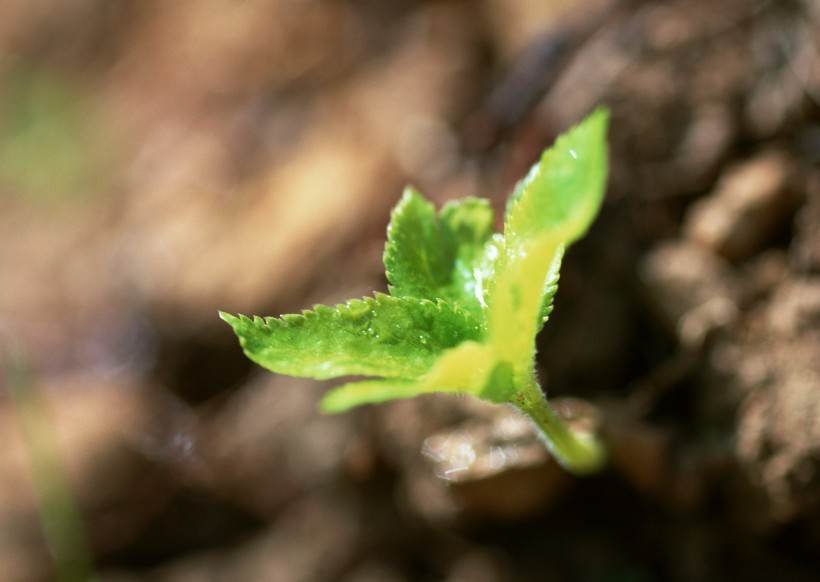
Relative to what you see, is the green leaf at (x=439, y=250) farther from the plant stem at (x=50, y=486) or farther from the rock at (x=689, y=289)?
the plant stem at (x=50, y=486)

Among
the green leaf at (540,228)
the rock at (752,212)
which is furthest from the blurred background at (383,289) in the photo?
the green leaf at (540,228)

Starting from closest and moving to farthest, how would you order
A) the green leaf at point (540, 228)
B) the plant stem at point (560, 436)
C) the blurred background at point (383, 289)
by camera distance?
the green leaf at point (540, 228) < the plant stem at point (560, 436) < the blurred background at point (383, 289)

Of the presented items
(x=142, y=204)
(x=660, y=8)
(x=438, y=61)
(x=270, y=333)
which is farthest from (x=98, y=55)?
(x=270, y=333)

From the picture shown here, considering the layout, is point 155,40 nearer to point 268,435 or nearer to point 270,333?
point 268,435

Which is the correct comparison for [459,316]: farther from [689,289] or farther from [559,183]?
[689,289]

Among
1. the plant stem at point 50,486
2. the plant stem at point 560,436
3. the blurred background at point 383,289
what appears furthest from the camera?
the plant stem at point 50,486

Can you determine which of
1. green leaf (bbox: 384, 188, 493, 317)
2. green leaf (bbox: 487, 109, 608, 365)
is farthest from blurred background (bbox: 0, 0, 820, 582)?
green leaf (bbox: 487, 109, 608, 365)

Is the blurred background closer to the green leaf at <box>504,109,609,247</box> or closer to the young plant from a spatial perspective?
the young plant
